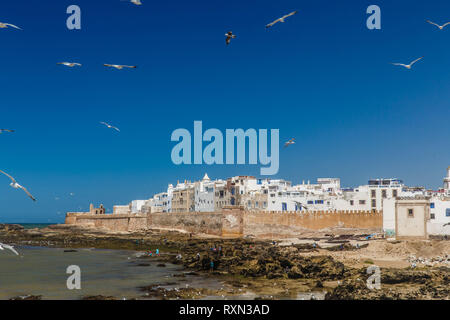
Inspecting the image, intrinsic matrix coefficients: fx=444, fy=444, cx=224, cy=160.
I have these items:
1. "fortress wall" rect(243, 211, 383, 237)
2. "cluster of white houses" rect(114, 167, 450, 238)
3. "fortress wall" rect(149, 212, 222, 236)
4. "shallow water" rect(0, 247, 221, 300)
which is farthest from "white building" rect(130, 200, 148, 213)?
"shallow water" rect(0, 247, 221, 300)

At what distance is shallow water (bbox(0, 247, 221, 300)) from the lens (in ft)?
76.3

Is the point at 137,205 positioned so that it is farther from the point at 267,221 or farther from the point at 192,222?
the point at 267,221

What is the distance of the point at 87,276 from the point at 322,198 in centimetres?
4675

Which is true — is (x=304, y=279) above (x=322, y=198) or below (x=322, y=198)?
below

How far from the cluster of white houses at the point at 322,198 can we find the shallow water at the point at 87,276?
2379 cm

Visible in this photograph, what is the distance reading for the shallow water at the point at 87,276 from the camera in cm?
2327

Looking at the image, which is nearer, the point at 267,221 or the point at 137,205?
the point at 267,221

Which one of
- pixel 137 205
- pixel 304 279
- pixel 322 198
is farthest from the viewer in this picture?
pixel 137 205

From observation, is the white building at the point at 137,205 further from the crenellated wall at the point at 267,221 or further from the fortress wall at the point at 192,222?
the crenellated wall at the point at 267,221

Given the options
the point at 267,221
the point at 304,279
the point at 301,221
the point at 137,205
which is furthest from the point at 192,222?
the point at 137,205

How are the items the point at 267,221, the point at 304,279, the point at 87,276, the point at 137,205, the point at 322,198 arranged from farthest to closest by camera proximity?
the point at 137,205
the point at 322,198
the point at 267,221
the point at 87,276
the point at 304,279

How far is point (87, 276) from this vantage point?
2933cm
